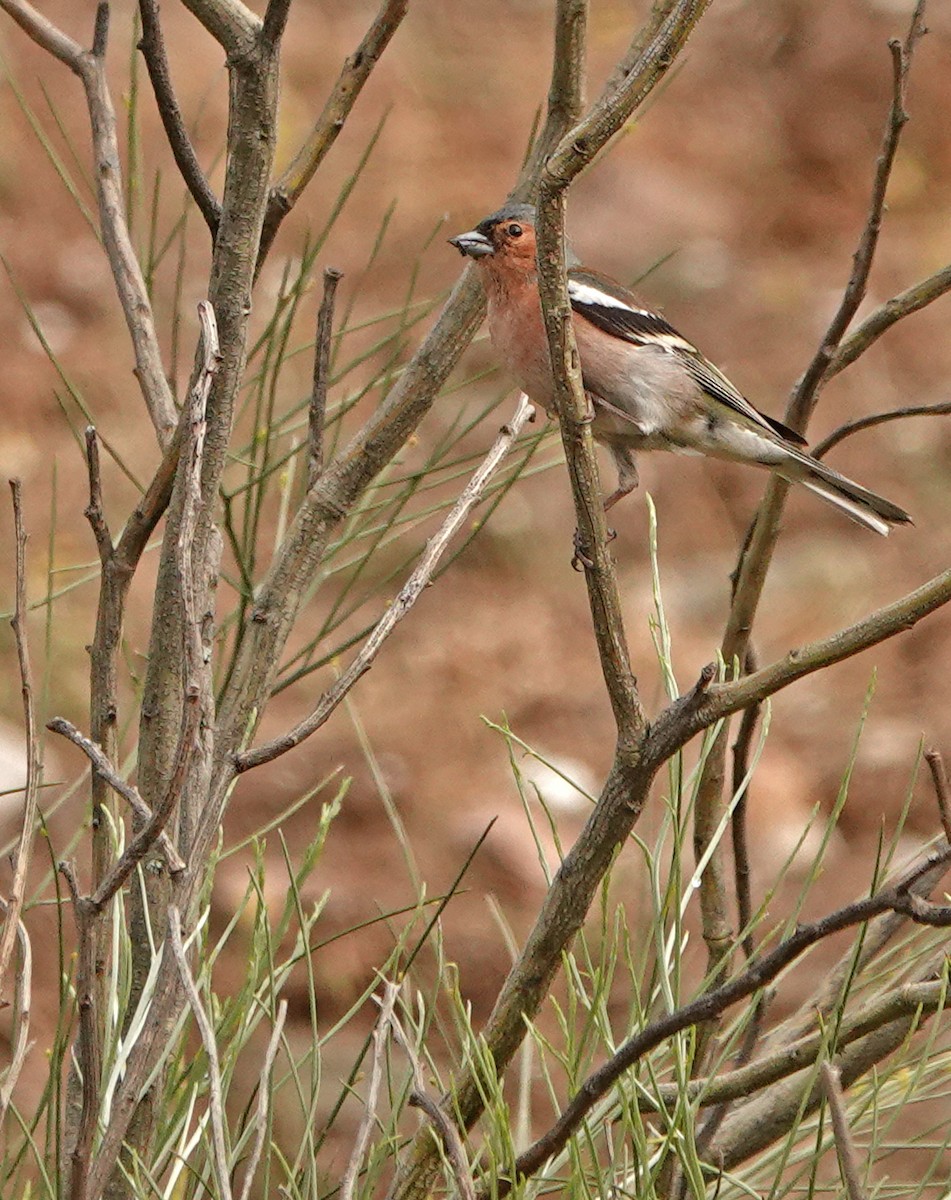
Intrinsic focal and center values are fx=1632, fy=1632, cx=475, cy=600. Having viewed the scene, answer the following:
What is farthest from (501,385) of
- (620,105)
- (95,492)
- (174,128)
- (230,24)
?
(620,105)

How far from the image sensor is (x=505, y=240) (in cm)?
372

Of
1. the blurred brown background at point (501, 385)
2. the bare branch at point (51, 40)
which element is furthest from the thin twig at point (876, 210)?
the blurred brown background at point (501, 385)

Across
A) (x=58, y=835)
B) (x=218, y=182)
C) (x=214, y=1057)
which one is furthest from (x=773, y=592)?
(x=214, y=1057)

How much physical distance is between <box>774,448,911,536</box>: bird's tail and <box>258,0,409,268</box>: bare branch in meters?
1.51

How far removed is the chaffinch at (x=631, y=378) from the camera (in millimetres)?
3578

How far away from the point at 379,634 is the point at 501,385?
685cm

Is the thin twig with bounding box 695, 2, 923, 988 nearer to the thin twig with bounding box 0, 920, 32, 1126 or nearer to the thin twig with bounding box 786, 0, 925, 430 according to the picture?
the thin twig with bounding box 786, 0, 925, 430

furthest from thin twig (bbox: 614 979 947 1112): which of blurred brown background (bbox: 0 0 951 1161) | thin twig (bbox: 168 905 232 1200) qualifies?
blurred brown background (bbox: 0 0 951 1161)

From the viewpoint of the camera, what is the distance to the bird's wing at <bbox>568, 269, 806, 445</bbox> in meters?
4.07

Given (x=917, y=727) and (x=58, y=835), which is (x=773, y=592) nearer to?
(x=917, y=727)

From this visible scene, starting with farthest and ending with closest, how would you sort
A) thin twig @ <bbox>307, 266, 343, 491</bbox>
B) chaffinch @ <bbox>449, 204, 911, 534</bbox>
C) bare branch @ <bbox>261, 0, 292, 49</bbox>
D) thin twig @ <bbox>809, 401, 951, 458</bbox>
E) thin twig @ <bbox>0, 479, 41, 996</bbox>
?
chaffinch @ <bbox>449, 204, 911, 534</bbox> < thin twig @ <bbox>809, 401, 951, 458</bbox> < thin twig @ <bbox>307, 266, 343, 491</bbox> < bare branch @ <bbox>261, 0, 292, 49</bbox> < thin twig @ <bbox>0, 479, 41, 996</bbox>

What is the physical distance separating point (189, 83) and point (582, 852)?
27.5 feet

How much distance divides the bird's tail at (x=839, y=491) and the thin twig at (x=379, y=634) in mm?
1516

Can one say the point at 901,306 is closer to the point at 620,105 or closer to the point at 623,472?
the point at 620,105
